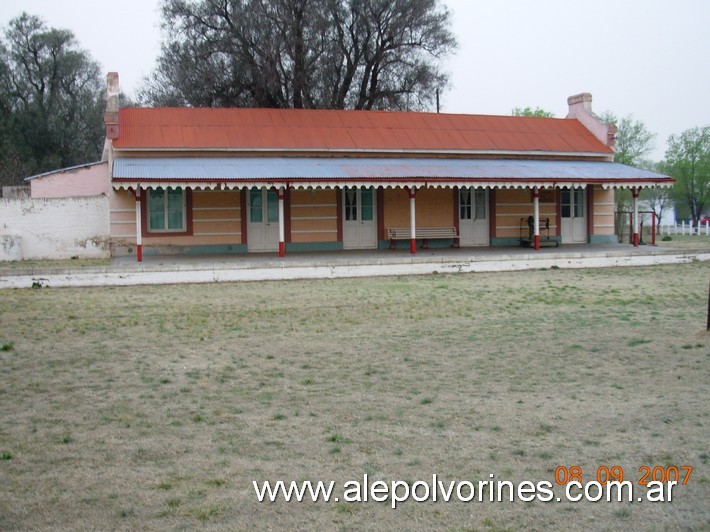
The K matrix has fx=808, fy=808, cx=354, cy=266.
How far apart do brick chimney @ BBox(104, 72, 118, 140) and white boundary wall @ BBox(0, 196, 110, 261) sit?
5.77 feet

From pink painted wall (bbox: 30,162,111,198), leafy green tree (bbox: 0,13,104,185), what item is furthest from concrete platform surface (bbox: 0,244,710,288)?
leafy green tree (bbox: 0,13,104,185)

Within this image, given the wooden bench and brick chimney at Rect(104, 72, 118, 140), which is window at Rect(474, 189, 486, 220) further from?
brick chimney at Rect(104, 72, 118, 140)

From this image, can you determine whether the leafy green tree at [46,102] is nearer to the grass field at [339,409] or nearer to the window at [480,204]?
the window at [480,204]

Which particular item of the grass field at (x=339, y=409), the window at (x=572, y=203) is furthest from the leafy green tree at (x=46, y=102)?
the grass field at (x=339, y=409)

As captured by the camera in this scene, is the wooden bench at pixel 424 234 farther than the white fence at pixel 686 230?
No

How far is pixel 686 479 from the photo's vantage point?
492 centimetres

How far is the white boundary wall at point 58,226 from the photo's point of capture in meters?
20.8

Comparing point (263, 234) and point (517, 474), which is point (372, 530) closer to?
point (517, 474)

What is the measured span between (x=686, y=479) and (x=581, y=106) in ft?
81.1

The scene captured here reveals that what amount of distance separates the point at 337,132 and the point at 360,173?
3735 millimetres

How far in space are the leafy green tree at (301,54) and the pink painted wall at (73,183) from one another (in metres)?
11.5

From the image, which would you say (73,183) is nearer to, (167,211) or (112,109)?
(112,109)

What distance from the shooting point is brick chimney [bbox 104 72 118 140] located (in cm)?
2152

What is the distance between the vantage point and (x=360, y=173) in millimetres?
20641
